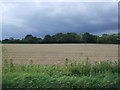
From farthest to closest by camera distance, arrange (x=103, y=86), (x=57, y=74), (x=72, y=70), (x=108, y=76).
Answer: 1. (x=72, y=70)
2. (x=57, y=74)
3. (x=108, y=76)
4. (x=103, y=86)

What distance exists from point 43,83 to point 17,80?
0.75 meters

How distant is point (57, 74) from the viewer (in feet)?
15.0

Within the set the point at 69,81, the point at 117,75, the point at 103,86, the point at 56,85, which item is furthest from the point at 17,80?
the point at 117,75

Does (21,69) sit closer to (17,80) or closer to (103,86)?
(17,80)

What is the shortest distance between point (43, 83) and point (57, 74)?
81cm

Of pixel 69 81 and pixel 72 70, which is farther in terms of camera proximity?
pixel 72 70

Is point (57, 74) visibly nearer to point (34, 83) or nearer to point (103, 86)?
point (34, 83)

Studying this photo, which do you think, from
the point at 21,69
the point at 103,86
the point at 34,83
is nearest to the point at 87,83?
the point at 103,86

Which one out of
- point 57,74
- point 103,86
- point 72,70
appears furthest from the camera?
point 72,70

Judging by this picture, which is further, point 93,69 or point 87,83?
point 93,69

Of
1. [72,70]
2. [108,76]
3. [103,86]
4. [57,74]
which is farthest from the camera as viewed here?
[72,70]

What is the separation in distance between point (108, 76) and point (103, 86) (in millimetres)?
558

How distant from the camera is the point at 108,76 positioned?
166 inches

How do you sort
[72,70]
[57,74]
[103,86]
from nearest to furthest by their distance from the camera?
[103,86]
[57,74]
[72,70]
